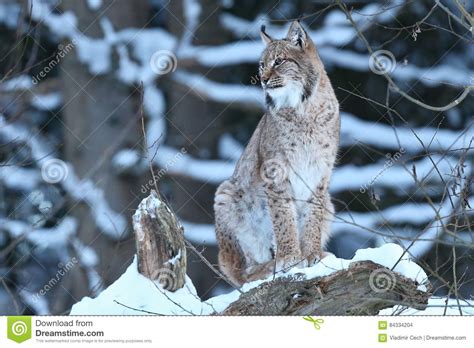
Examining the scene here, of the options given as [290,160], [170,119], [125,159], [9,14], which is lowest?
[290,160]

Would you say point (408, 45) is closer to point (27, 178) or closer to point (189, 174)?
point (189, 174)

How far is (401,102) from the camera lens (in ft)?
34.3

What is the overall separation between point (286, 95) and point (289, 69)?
6.5 inches

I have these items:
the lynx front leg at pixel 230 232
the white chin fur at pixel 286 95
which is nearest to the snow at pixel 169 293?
the lynx front leg at pixel 230 232

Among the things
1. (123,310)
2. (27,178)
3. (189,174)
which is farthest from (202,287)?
(123,310)

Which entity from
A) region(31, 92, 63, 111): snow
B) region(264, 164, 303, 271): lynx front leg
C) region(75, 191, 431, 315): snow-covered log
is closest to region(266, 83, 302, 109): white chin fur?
region(264, 164, 303, 271): lynx front leg

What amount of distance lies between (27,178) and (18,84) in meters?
1.44

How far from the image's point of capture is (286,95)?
723 centimetres

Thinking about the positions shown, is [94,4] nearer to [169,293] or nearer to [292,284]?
[169,293]

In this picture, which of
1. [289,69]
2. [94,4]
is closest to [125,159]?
[94,4]

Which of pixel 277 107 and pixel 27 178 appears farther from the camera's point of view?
pixel 27 178

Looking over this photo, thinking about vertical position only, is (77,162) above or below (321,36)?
below
